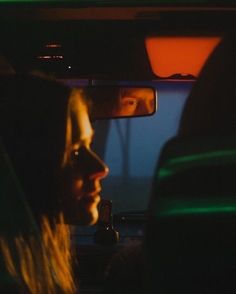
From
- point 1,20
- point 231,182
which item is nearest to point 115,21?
point 1,20

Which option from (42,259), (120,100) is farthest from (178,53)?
(42,259)

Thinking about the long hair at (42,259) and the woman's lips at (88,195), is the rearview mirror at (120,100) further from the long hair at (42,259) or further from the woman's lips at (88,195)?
the long hair at (42,259)

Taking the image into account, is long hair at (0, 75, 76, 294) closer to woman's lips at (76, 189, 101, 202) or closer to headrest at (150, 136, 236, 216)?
woman's lips at (76, 189, 101, 202)

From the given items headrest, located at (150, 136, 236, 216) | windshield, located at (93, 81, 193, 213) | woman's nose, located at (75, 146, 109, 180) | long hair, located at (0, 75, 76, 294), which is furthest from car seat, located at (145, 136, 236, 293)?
long hair, located at (0, 75, 76, 294)

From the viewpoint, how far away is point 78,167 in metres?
2.64

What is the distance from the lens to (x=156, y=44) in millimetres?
2703

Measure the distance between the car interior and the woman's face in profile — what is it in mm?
34

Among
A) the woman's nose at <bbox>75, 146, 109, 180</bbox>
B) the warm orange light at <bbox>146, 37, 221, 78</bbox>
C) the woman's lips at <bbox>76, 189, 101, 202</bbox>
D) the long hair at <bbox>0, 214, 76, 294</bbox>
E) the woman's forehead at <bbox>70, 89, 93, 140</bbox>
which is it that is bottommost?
the long hair at <bbox>0, 214, 76, 294</bbox>

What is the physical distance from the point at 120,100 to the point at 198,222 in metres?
0.47

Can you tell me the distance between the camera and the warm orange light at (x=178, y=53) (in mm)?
2637

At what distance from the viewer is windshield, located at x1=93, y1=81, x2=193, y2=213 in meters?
2.60

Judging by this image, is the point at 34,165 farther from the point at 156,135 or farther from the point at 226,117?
the point at 226,117

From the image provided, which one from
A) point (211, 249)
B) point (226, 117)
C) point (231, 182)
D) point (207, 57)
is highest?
point (207, 57)

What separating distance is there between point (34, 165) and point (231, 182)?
22.8 inches
